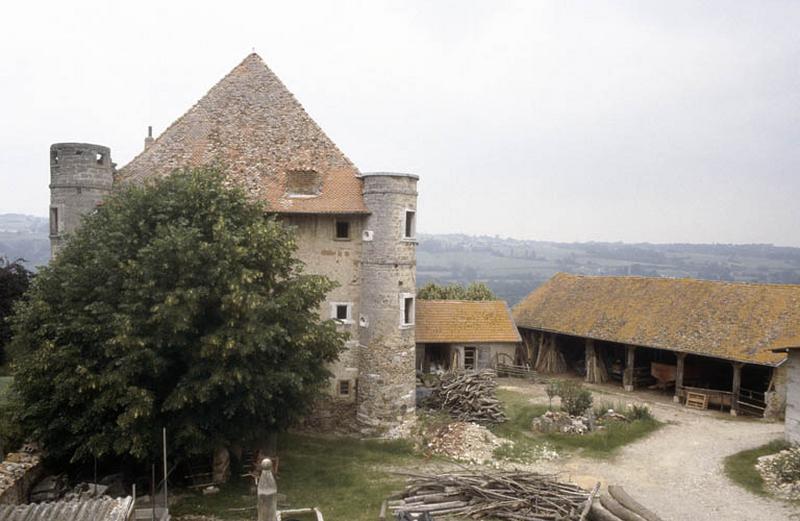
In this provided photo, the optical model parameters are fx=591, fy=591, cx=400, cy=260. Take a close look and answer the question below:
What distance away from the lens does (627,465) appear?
2058 centimetres

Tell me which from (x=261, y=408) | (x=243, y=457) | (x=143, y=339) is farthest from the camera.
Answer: (x=243, y=457)

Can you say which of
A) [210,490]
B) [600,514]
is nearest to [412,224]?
[210,490]

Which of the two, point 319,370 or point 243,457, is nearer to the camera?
point 319,370

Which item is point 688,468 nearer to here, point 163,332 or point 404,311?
point 404,311

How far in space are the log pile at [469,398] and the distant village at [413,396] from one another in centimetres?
7

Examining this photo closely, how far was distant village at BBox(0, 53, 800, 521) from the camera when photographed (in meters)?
16.5

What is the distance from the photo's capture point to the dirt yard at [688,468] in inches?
662

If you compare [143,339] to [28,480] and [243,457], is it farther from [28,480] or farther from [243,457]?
[243,457]

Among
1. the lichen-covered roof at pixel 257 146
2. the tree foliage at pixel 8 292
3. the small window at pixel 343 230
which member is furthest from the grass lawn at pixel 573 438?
the tree foliage at pixel 8 292

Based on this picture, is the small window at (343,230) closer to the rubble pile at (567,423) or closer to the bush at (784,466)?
the rubble pile at (567,423)

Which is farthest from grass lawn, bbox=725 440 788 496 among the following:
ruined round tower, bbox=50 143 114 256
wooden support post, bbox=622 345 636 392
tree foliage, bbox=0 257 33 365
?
tree foliage, bbox=0 257 33 365

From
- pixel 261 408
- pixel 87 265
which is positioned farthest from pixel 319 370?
pixel 87 265

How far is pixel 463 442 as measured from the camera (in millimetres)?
21938

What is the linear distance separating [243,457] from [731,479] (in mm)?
16174
